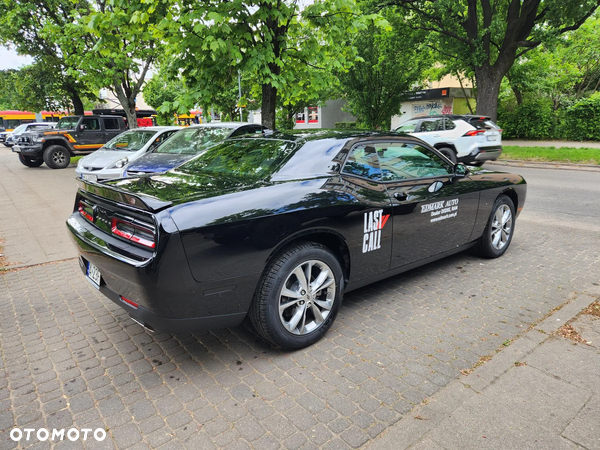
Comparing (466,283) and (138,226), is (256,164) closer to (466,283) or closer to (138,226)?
(138,226)

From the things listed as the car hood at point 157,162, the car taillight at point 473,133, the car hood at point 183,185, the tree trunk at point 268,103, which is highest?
the tree trunk at point 268,103

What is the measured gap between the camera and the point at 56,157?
16625 millimetres

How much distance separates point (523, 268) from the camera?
15.5 feet

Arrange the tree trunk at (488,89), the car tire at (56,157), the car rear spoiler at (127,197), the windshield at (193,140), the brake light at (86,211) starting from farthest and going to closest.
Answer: the car tire at (56,157) < the tree trunk at (488,89) < the windshield at (193,140) < the brake light at (86,211) < the car rear spoiler at (127,197)

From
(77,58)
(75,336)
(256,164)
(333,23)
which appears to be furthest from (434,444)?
(77,58)

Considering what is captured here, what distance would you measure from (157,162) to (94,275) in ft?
18.2

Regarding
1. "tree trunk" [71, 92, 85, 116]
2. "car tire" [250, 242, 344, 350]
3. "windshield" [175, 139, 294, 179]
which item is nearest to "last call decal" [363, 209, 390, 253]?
"car tire" [250, 242, 344, 350]

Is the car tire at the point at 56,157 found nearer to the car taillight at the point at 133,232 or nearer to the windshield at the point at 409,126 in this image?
the windshield at the point at 409,126

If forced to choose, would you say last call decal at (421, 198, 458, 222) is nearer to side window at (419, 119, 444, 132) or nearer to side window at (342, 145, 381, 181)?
side window at (342, 145, 381, 181)

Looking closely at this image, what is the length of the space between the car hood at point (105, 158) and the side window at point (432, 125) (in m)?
8.62

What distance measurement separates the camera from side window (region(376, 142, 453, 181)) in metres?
3.81

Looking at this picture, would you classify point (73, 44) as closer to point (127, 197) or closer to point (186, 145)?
point (186, 145)

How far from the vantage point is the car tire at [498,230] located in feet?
15.8

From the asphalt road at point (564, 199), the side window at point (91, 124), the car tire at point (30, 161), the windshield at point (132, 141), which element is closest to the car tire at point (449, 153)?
the asphalt road at point (564, 199)
